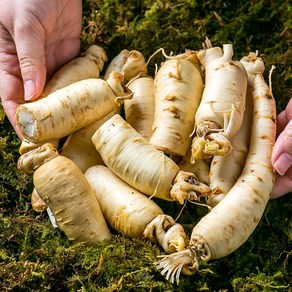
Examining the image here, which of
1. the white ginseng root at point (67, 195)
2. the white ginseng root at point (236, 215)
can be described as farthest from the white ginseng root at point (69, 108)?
the white ginseng root at point (236, 215)

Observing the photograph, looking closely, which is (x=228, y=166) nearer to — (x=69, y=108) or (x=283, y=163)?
(x=283, y=163)

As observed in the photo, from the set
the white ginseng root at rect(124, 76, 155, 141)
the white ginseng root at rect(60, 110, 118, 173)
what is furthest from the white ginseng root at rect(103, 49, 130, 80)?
the white ginseng root at rect(60, 110, 118, 173)

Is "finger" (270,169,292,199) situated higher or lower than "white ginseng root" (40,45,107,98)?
lower

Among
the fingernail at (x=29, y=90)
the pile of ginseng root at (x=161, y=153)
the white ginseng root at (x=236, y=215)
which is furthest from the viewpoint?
the fingernail at (x=29, y=90)

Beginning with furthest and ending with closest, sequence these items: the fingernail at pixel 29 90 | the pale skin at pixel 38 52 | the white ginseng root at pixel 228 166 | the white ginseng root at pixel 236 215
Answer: the fingernail at pixel 29 90
the pale skin at pixel 38 52
the white ginseng root at pixel 228 166
the white ginseng root at pixel 236 215

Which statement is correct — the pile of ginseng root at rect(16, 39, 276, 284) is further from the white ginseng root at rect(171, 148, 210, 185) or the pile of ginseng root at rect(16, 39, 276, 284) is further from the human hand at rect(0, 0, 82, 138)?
the human hand at rect(0, 0, 82, 138)

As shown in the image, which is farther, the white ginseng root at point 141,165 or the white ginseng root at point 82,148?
the white ginseng root at point 82,148

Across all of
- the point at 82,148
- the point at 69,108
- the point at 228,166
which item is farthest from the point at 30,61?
the point at 228,166

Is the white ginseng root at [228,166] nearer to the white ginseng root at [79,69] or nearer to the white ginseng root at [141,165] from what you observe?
the white ginseng root at [141,165]
